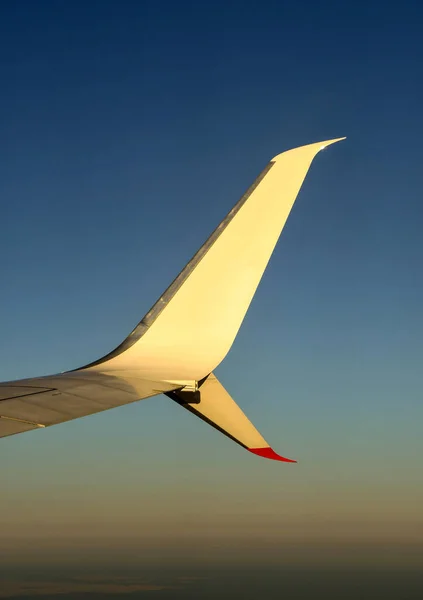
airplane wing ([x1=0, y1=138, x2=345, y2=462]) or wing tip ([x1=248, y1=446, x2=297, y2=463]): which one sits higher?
airplane wing ([x1=0, y1=138, x2=345, y2=462])

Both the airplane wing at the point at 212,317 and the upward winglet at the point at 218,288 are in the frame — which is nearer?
the airplane wing at the point at 212,317

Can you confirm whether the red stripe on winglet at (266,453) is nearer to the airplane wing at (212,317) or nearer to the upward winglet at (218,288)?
the airplane wing at (212,317)

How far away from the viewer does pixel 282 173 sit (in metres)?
5.10

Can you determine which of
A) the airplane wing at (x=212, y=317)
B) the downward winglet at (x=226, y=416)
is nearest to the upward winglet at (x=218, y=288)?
the airplane wing at (x=212, y=317)

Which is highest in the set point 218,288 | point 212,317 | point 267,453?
point 218,288

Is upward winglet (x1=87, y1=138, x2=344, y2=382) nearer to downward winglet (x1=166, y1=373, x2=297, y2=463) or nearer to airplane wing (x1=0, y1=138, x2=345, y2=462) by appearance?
airplane wing (x1=0, y1=138, x2=345, y2=462)

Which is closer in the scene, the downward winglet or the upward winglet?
the downward winglet

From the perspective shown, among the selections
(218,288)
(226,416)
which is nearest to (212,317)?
(218,288)

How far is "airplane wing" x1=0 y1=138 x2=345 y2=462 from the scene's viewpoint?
4535 millimetres

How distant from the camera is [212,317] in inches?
191

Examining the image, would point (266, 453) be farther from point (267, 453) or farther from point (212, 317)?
point (212, 317)

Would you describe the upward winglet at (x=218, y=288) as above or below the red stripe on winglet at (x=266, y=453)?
above

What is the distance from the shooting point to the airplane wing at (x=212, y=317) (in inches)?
179

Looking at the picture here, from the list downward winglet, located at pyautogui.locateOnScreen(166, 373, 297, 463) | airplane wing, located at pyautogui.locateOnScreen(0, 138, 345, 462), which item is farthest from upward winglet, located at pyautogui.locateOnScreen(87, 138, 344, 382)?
downward winglet, located at pyautogui.locateOnScreen(166, 373, 297, 463)
